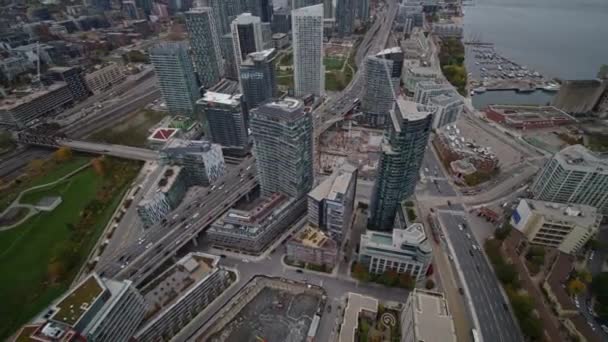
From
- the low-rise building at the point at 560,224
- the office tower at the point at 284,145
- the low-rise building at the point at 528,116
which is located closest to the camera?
the low-rise building at the point at 560,224

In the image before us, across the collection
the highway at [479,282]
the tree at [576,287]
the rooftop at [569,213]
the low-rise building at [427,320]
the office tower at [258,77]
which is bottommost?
the highway at [479,282]

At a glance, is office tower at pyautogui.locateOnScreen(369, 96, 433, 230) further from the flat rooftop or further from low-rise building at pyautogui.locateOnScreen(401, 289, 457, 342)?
the flat rooftop

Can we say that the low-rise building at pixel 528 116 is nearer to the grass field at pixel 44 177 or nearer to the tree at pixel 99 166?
the tree at pixel 99 166

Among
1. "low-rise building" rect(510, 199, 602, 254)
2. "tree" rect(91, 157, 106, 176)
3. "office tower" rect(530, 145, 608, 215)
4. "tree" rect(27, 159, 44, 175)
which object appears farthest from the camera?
"tree" rect(27, 159, 44, 175)

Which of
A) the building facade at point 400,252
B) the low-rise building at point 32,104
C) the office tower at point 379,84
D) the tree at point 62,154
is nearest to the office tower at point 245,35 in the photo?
the office tower at point 379,84

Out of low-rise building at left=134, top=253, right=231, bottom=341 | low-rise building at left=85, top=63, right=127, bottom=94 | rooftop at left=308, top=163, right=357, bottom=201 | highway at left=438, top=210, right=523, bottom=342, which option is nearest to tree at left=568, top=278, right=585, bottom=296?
highway at left=438, top=210, right=523, bottom=342
